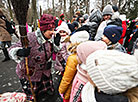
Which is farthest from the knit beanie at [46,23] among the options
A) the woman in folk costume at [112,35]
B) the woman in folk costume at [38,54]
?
the woman in folk costume at [112,35]

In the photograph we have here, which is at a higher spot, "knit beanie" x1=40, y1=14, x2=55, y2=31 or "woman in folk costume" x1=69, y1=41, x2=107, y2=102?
"knit beanie" x1=40, y1=14, x2=55, y2=31

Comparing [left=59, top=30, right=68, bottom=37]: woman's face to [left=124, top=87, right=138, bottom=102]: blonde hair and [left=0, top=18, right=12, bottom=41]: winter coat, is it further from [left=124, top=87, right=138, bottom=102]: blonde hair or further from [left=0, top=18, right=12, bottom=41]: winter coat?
[left=0, top=18, right=12, bottom=41]: winter coat

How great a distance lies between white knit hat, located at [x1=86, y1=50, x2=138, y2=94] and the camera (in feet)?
2.00

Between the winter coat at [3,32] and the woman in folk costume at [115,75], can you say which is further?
the winter coat at [3,32]

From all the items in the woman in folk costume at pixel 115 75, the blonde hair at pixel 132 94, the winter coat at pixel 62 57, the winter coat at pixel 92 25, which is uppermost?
the winter coat at pixel 92 25

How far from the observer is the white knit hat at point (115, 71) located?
611mm

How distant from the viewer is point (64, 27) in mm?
2615

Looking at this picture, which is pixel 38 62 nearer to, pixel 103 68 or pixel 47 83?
pixel 47 83

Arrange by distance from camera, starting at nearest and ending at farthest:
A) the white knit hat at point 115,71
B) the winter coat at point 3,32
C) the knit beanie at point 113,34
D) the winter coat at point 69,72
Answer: the white knit hat at point 115,71
the winter coat at point 69,72
the knit beanie at point 113,34
the winter coat at point 3,32

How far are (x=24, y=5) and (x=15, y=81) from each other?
248cm

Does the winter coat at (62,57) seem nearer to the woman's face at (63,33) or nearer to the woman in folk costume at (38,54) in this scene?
the woman's face at (63,33)

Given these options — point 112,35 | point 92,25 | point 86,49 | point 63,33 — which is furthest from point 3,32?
point 112,35

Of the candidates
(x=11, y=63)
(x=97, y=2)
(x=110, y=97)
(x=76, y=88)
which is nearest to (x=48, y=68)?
(x=76, y=88)

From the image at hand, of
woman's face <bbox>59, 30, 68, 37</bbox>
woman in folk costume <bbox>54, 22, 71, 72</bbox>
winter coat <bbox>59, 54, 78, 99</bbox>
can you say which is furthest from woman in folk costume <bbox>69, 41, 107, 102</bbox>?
woman's face <bbox>59, 30, 68, 37</bbox>
